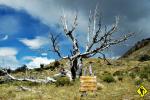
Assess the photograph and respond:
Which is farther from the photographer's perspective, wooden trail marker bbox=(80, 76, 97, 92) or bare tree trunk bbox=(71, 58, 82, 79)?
bare tree trunk bbox=(71, 58, 82, 79)

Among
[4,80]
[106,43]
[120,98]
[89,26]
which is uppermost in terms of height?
[89,26]

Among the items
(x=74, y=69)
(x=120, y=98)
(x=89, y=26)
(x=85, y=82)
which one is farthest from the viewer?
(x=89, y=26)

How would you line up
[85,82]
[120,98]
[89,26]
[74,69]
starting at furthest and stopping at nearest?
[89,26], [74,69], [85,82], [120,98]

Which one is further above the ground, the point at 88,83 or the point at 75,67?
the point at 75,67

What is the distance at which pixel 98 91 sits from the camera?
862 inches

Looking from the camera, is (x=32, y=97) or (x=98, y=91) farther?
(x=98, y=91)

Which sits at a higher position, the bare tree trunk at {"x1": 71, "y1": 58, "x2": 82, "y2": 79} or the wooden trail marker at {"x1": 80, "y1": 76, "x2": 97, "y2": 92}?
the bare tree trunk at {"x1": 71, "y1": 58, "x2": 82, "y2": 79}

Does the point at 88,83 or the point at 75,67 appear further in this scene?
the point at 75,67

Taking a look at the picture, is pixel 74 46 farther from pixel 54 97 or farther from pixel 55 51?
pixel 54 97

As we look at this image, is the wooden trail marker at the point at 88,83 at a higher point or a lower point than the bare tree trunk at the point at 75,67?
lower

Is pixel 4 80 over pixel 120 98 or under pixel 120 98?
over

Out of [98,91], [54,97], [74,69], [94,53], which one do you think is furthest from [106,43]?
[54,97]

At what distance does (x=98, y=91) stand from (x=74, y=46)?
948cm

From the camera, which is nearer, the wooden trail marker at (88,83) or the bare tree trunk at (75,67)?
the wooden trail marker at (88,83)
